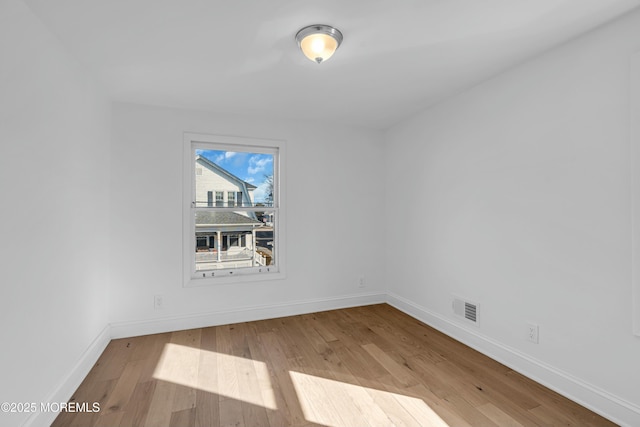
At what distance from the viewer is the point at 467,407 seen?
74.7 inches

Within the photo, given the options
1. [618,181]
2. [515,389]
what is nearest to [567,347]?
[515,389]

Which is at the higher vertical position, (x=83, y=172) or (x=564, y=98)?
(x=564, y=98)

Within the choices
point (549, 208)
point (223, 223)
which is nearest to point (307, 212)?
point (223, 223)

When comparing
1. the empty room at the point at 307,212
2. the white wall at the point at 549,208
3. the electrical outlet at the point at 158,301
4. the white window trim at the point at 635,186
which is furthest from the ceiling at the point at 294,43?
the electrical outlet at the point at 158,301

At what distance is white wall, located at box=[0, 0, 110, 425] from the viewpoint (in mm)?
1457

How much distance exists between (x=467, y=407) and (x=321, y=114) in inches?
117

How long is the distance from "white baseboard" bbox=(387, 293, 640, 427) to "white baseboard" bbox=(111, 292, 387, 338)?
39.4 inches

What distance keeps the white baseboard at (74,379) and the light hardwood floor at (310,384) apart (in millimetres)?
63

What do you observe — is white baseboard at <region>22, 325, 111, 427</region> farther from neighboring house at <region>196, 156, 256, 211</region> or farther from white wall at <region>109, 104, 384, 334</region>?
neighboring house at <region>196, 156, 256, 211</region>

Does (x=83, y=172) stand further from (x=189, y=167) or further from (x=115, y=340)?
(x=115, y=340)

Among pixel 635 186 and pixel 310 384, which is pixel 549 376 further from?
pixel 310 384

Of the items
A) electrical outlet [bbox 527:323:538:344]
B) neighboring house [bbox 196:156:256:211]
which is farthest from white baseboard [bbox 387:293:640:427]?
neighboring house [bbox 196:156:256:211]

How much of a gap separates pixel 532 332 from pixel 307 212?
95.9 inches

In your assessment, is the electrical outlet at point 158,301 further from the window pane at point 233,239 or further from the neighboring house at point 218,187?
the neighboring house at point 218,187
